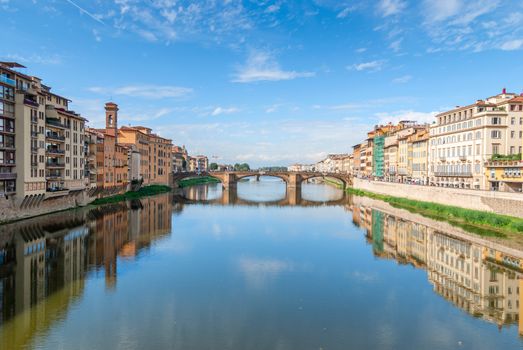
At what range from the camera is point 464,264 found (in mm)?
23500

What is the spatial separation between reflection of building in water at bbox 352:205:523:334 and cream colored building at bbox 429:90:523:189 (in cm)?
1310

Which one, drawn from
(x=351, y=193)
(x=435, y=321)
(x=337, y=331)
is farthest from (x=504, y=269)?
(x=351, y=193)

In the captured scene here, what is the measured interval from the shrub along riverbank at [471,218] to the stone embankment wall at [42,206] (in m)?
37.3

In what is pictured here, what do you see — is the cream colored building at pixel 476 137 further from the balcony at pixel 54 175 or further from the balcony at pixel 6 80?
the balcony at pixel 6 80

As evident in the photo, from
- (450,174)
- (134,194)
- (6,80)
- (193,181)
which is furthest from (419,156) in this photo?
(193,181)

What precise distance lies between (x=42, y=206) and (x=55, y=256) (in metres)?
15.6

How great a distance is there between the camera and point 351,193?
3142 inches

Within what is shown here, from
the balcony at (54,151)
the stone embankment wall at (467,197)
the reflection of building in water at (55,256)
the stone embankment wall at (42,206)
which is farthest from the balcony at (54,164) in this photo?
the stone embankment wall at (467,197)

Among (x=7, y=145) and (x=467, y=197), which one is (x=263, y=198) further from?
(x=7, y=145)

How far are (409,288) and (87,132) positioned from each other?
142 feet

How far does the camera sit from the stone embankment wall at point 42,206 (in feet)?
105

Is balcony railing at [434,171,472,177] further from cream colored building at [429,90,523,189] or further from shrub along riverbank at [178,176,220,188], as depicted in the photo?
shrub along riverbank at [178,176,220,188]

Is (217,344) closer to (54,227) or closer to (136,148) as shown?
(54,227)

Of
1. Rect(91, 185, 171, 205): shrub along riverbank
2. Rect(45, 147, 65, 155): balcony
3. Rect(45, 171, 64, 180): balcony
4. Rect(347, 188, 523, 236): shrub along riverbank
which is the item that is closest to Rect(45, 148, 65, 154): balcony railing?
Rect(45, 147, 65, 155): balcony
